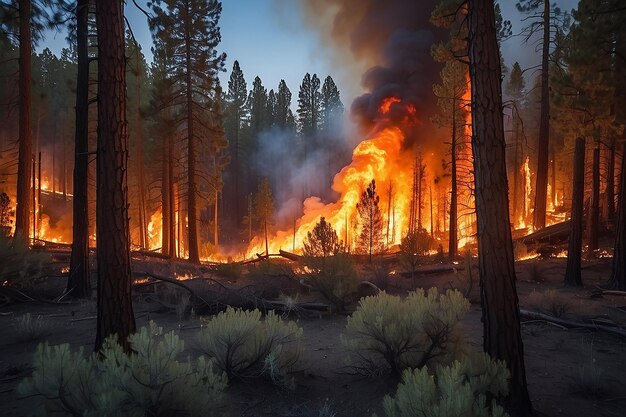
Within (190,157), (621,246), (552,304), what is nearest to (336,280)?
(552,304)

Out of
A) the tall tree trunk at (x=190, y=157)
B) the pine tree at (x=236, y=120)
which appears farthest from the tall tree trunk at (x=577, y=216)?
the pine tree at (x=236, y=120)

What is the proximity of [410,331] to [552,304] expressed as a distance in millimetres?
5680

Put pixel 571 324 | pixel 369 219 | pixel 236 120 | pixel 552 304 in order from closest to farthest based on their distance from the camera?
pixel 571 324
pixel 552 304
pixel 369 219
pixel 236 120

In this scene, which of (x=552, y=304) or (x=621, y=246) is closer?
(x=552, y=304)

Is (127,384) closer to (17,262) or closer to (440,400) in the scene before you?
(440,400)

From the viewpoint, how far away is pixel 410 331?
14.1 feet

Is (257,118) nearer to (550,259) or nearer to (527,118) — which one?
(527,118)

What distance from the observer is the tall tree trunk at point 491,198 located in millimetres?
3828

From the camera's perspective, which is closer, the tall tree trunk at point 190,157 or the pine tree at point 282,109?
the tall tree trunk at point 190,157

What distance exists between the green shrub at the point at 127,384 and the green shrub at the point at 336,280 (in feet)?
18.7

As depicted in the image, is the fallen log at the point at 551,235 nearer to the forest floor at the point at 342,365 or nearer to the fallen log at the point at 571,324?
the forest floor at the point at 342,365

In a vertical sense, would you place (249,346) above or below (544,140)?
below

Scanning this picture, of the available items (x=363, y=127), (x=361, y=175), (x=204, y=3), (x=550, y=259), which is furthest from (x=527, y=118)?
(x=204, y=3)

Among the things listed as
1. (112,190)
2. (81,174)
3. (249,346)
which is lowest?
(249,346)
